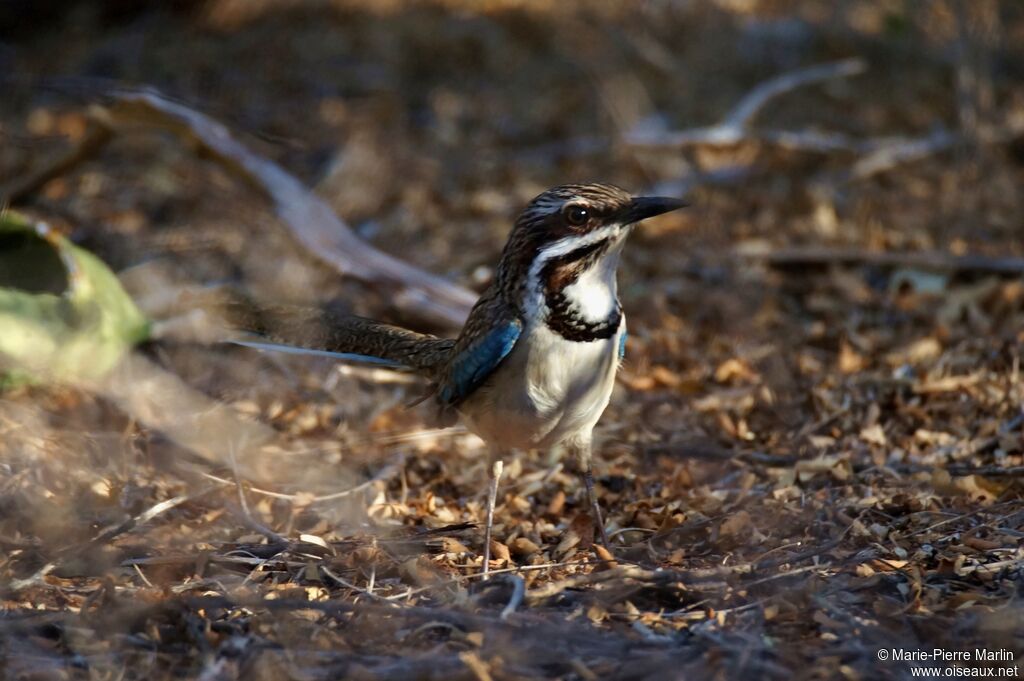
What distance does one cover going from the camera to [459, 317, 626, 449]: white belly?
5316 mm

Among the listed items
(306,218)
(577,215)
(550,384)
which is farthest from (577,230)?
(306,218)

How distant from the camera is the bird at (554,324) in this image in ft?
17.4

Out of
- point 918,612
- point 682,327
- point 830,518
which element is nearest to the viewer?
point 918,612

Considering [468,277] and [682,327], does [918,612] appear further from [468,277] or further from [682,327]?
[468,277]

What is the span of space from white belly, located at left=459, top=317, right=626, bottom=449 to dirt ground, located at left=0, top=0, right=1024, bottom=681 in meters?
0.62

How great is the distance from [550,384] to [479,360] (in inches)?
13.4

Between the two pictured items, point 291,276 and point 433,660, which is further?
point 291,276

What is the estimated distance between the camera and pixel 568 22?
13031mm

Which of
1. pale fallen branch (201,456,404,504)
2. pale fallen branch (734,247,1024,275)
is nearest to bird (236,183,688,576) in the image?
pale fallen branch (201,456,404,504)

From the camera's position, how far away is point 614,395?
291 inches

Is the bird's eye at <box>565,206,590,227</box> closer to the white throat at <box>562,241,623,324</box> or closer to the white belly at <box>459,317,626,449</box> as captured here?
the white throat at <box>562,241,623,324</box>

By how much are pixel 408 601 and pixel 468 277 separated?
3907 mm

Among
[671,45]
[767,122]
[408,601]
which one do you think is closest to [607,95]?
[767,122]

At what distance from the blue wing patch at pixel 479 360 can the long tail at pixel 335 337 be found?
482mm
